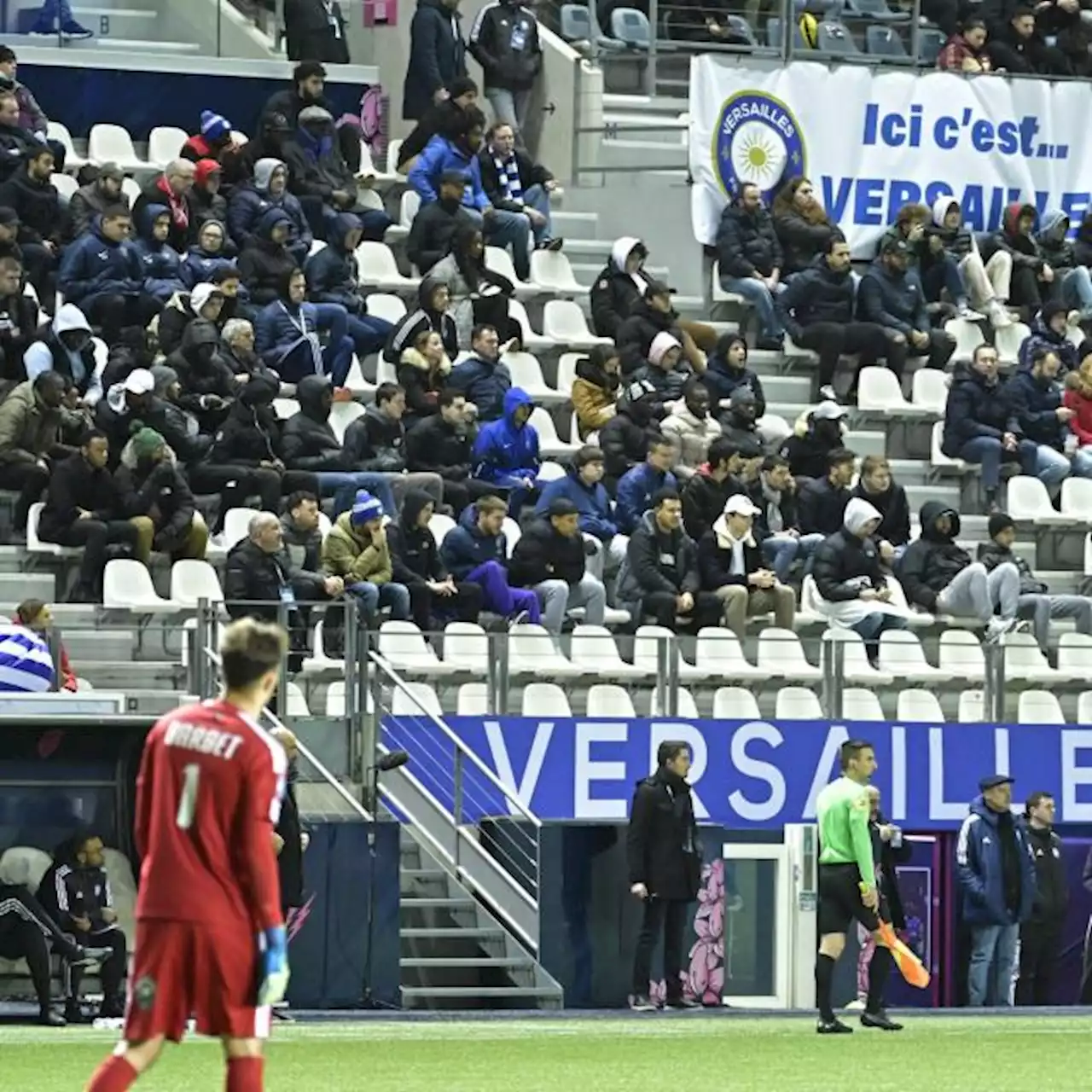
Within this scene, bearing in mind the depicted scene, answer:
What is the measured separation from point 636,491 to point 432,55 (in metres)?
5.71

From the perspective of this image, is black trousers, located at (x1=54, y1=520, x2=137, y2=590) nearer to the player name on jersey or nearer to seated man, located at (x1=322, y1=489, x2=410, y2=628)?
seated man, located at (x1=322, y1=489, x2=410, y2=628)

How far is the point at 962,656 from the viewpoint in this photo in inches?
864

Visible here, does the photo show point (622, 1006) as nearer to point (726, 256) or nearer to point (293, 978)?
point (293, 978)

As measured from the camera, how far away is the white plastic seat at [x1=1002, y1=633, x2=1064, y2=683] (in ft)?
72.9

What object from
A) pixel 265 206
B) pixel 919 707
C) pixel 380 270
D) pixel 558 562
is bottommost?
pixel 919 707

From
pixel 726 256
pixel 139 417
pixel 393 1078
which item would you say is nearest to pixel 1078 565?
pixel 726 256

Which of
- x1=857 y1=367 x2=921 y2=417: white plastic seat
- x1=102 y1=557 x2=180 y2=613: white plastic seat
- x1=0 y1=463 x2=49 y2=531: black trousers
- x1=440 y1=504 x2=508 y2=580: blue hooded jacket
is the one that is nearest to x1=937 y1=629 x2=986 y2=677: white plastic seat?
x1=440 y1=504 x2=508 y2=580: blue hooded jacket

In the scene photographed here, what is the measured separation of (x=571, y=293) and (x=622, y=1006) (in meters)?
8.49

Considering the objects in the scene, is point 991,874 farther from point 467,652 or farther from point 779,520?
point 779,520

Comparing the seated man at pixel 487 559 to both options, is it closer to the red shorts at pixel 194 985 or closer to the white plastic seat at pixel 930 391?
the white plastic seat at pixel 930 391

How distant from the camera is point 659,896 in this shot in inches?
795

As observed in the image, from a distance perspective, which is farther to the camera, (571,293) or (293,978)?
(571,293)

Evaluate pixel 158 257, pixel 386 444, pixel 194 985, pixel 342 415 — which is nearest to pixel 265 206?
pixel 158 257

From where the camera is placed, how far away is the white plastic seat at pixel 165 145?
88.6ft
